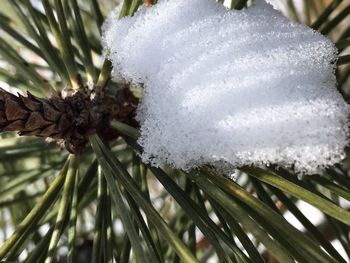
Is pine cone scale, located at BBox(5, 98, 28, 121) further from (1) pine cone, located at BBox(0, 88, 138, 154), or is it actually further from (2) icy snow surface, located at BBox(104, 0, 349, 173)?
(2) icy snow surface, located at BBox(104, 0, 349, 173)

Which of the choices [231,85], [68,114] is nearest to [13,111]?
[68,114]

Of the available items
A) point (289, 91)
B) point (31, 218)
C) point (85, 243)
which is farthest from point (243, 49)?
point (85, 243)

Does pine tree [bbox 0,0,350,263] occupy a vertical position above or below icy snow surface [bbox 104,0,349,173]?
below

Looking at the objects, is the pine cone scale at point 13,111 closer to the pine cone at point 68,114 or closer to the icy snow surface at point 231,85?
the pine cone at point 68,114

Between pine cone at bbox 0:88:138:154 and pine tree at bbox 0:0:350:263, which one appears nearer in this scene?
pine tree at bbox 0:0:350:263

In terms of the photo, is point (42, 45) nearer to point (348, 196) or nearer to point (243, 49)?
point (243, 49)

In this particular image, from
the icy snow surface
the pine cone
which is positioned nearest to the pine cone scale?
the pine cone

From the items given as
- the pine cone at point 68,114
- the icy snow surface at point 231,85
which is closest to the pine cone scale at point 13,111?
the pine cone at point 68,114

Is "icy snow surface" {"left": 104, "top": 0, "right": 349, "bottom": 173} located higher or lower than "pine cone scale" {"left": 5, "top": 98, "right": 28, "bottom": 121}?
Answer: higher
